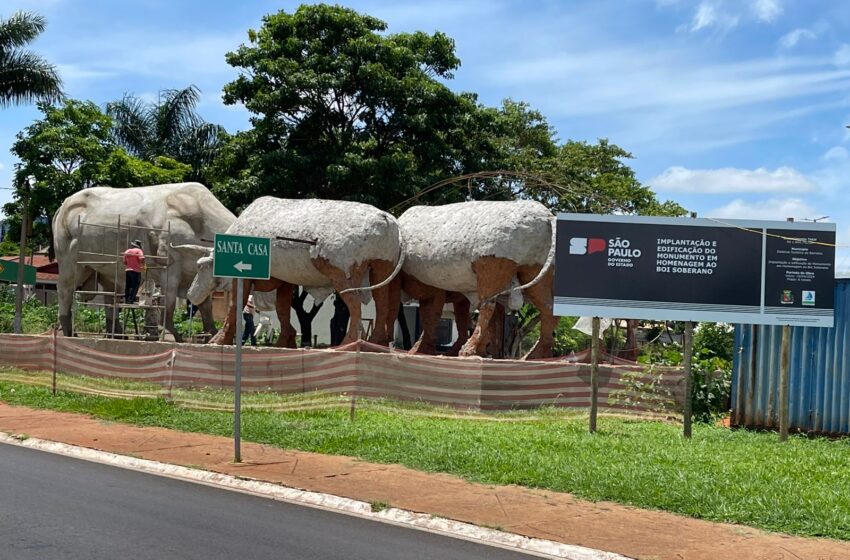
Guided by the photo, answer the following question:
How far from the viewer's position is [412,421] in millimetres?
13594

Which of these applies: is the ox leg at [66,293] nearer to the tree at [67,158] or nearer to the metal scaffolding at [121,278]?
the metal scaffolding at [121,278]

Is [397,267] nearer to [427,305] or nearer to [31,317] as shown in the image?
[427,305]

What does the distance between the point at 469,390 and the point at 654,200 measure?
23135mm

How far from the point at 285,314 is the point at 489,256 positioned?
5.87 m

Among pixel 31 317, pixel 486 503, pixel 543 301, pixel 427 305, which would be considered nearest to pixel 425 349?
pixel 427 305

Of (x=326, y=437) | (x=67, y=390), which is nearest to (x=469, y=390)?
(x=326, y=437)

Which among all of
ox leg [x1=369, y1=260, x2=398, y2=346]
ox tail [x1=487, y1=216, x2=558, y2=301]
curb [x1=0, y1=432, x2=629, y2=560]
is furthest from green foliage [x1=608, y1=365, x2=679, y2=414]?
curb [x1=0, y1=432, x2=629, y2=560]

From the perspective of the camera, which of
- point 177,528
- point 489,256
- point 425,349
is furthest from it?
point 425,349

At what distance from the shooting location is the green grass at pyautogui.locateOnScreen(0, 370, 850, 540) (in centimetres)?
864

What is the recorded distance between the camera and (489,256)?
674 inches

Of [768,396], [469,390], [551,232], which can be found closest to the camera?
[768,396]

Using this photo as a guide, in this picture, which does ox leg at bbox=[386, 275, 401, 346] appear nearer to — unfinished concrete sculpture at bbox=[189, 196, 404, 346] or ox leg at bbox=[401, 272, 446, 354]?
unfinished concrete sculpture at bbox=[189, 196, 404, 346]

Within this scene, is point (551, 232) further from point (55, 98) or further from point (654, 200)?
point (55, 98)

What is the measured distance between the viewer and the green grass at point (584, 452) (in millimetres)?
8641
